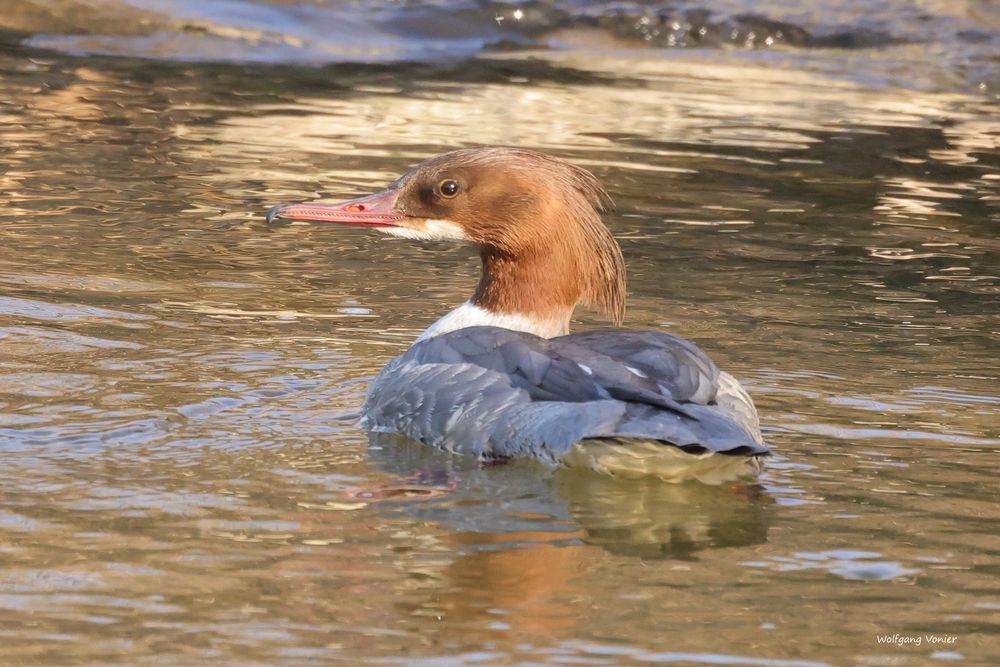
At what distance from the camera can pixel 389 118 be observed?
40.8ft

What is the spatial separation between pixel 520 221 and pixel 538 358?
0.89m

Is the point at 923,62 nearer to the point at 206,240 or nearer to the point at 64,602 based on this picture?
the point at 206,240

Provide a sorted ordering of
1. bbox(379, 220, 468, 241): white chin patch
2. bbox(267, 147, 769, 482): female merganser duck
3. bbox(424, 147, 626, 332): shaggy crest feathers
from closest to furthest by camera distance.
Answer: bbox(267, 147, 769, 482): female merganser duck < bbox(424, 147, 626, 332): shaggy crest feathers < bbox(379, 220, 468, 241): white chin patch

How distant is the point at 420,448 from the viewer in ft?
19.6

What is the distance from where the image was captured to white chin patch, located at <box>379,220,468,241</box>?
21.4 ft

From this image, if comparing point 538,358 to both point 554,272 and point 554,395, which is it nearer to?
point 554,395

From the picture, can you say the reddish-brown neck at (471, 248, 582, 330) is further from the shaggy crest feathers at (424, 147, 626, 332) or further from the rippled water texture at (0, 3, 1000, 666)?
the rippled water texture at (0, 3, 1000, 666)

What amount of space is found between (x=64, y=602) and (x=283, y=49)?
446 inches

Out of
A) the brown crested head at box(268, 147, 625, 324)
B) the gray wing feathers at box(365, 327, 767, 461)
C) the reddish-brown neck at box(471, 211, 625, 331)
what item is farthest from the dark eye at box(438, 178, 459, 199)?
the gray wing feathers at box(365, 327, 767, 461)

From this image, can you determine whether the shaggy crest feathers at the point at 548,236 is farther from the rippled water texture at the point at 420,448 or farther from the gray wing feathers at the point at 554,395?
the rippled water texture at the point at 420,448

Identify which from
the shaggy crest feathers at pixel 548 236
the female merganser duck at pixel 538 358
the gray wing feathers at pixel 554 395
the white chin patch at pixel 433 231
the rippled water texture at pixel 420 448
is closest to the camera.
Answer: the rippled water texture at pixel 420 448

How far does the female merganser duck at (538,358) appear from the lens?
5258 mm

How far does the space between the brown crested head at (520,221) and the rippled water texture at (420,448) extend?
665mm

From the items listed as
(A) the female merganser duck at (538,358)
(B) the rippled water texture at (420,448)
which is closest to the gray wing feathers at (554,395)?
(A) the female merganser duck at (538,358)
